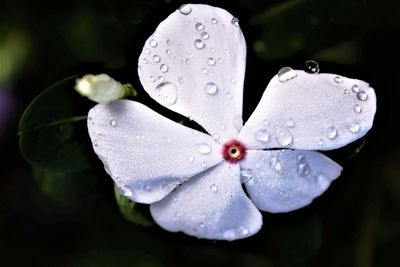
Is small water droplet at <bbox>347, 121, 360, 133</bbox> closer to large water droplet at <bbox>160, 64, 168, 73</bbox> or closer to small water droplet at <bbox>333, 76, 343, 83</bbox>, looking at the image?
small water droplet at <bbox>333, 76, 343, 83</bbox>

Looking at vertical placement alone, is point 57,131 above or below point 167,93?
below

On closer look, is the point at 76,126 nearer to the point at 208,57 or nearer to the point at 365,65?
the point at 208,57

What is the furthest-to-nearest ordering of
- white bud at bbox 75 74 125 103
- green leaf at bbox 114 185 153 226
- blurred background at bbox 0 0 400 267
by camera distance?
blurred background at bbox 0 0 400 267, green leaf at bbox 114 185 153 226, white bud at bbox 75 74 125 103

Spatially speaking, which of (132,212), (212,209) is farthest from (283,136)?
(132,212)

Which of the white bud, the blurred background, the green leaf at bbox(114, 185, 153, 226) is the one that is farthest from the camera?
the blurred background

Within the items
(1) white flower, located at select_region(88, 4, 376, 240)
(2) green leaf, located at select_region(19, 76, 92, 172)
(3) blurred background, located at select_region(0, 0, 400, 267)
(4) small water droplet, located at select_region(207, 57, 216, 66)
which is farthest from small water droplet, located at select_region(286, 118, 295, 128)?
(2) green leaf, located at select_region(19, 76, 92, 172)

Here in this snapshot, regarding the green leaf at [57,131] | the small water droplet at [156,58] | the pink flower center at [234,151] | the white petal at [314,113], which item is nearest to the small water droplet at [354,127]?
the white petal at [314,113]

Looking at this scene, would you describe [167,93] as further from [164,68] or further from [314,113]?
[314,113]
